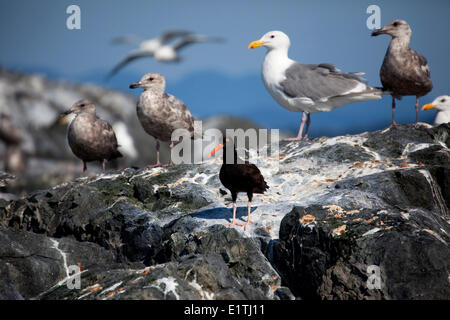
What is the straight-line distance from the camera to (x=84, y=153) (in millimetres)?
10984

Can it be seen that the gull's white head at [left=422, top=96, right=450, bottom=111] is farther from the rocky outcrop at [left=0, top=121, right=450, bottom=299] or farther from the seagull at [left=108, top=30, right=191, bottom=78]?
the seagull at [left=108, top=30, right=191, bottom=78]

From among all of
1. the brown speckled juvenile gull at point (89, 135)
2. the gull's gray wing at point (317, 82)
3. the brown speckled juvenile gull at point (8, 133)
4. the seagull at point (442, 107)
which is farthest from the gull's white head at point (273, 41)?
the brown speckled juvenile gull at point (8, 133)

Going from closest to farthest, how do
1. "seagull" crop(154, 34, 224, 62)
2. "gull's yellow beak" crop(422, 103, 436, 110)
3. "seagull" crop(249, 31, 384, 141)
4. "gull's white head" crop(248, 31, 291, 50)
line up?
"seagull" crop(249, 31, 384, 141) → "gull's white head" crop(248, 31, 291, 50) → "gull's yellow beak" crop(422, 103, 436, 110) → "seagull" crop(154, 34, 224, 62)

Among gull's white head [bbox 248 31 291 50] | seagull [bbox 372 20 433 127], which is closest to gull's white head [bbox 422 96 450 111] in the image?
seagull [bbox 372 20 433 127]

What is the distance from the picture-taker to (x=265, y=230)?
281 inches

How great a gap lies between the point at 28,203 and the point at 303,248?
537 cm

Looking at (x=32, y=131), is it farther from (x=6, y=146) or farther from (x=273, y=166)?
(x=273, y=166)

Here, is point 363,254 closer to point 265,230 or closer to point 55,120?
point 265,230

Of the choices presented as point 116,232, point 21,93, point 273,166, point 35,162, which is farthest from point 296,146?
point 21,93

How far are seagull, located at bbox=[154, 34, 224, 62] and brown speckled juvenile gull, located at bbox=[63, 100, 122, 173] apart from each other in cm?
1349

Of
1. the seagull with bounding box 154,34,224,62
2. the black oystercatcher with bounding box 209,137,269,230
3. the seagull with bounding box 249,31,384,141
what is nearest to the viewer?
the black oystercatcher with bounding box 209,137,269,230

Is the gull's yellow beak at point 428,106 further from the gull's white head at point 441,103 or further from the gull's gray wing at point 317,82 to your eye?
the gull's gray wing at point 317,82

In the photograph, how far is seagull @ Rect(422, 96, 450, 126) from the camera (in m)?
11.0
